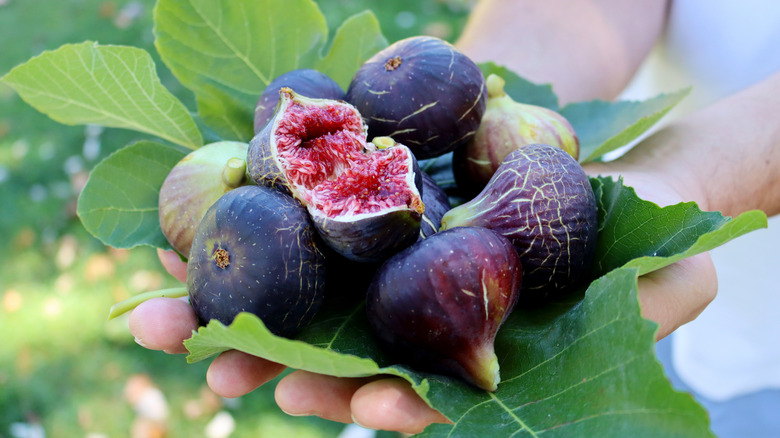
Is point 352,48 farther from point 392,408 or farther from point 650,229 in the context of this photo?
point 392,408

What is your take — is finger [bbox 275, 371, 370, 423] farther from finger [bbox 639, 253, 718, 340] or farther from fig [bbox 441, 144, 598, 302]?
finger [bbox 639, 253, 718, 340]

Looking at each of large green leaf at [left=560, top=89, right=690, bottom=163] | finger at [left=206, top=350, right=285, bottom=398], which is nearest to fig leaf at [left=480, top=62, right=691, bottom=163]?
large green leaf at [left=560, top=89, right=690, bottom=163]

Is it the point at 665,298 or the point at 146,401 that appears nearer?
the point at 665,298

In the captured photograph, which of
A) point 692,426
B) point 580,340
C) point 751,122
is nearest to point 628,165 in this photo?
point 751,122

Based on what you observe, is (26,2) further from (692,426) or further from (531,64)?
(692,426)

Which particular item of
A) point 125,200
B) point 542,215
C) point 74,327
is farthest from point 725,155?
point 74,327
